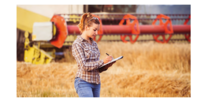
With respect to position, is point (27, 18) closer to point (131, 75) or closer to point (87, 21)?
point (131, 75)

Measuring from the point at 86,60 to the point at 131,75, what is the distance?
79.9 inches

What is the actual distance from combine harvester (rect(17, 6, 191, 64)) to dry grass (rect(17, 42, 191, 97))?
184 millimetres

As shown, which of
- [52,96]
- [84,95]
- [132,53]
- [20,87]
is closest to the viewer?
[84,95]

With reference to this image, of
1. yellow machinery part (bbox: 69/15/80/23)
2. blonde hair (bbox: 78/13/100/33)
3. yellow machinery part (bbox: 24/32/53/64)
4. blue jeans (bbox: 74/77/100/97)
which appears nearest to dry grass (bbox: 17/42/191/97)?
yellow machinery part (bbox: 24/32/53/64)

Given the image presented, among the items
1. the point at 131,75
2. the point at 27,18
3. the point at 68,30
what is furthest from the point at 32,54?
the point at 131,75

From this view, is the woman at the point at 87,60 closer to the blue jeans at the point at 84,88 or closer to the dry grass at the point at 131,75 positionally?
the blue jeans at the point at 84,88

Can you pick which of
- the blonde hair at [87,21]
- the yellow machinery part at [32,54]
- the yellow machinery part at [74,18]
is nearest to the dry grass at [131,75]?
the yellow machinery part at [32,54]

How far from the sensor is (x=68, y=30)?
11.8 feet

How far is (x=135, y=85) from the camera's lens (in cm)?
331

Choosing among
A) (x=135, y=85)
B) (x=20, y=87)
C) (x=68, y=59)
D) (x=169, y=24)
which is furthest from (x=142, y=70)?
(x=20, y=87)

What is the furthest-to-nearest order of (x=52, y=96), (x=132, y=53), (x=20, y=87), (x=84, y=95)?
(x=132, y=53), (x=20, y=87), (x=52, y=96), (x=84, y=95)

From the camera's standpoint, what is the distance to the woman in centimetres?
142
